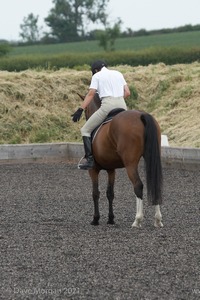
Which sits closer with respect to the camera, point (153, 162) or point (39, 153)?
point (153, 162)

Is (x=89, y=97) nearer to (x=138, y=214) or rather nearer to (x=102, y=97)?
(x=102, y=97)

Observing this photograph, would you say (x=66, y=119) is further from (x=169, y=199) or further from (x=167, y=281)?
(x=167, y=281)

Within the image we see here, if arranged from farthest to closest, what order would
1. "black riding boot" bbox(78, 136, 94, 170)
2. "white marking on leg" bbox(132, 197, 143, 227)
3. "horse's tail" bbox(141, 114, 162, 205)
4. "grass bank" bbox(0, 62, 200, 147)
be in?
"grass bank" bbox(0, 62, 200, 147), "black riding boot" bbox(78, 136, 94, 170), "white marking on leg" bbox(132, 197, 143, 227), "horse's tail" bbox(141, 114, 162, 205)

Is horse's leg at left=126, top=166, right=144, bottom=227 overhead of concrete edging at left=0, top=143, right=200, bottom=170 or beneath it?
overhead

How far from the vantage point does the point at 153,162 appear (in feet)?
37.3

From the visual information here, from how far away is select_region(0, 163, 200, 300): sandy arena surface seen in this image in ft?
25.5

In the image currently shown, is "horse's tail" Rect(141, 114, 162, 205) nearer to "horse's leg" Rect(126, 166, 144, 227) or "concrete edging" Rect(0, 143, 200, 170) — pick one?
"horse's leg" Rect(126, 166, 144, 227)

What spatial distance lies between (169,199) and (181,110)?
32.3 feet

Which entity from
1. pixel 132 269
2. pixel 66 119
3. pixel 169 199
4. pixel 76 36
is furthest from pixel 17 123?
pixel 76 36

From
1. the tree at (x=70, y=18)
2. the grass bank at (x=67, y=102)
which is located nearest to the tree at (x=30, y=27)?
the tree at (x=70, y=18)

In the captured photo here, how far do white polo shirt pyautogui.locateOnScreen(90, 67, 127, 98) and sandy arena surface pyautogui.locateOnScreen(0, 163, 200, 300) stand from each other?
160 centimetres

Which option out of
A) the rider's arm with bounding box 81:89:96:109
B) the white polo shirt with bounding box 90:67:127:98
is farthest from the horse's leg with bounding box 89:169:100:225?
the white polo shirt with bounding box 90:67:127:98

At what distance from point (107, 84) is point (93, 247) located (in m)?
2.94

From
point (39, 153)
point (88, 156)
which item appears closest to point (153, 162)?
point (88, 156)
